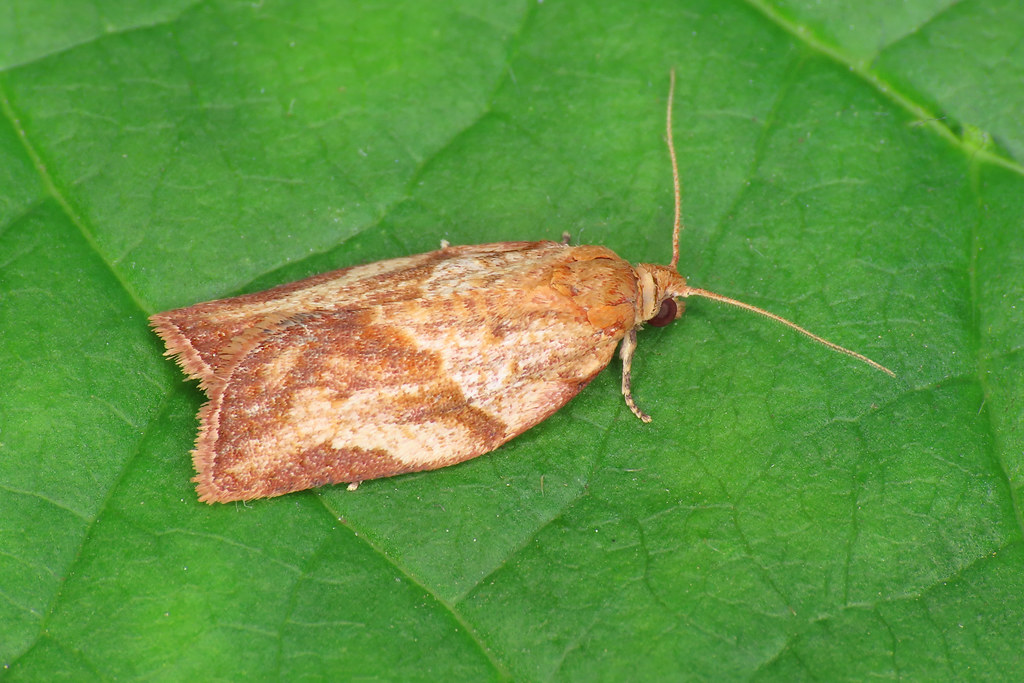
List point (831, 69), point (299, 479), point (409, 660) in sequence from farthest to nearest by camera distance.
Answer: point (831, 69) → point (299, 479) → point (409, 660)

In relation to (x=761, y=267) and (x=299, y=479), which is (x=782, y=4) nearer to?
(x=761, y=267)

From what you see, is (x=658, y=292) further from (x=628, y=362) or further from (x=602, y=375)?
(x=602, y=375)

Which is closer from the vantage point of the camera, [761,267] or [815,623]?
[815,623]

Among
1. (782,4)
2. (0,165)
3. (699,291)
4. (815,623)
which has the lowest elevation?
(815,623)

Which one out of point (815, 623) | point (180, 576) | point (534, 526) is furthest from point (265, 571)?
point (815, 623)

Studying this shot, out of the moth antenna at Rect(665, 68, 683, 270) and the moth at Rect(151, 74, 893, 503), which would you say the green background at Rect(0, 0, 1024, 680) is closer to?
the moth antenna at Rect(665, 68, 683, 270)

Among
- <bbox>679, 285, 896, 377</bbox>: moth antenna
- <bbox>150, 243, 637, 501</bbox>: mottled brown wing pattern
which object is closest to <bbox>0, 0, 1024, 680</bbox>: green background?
<bbox>679, 285, 896, 377</bbox>: moth antenna
